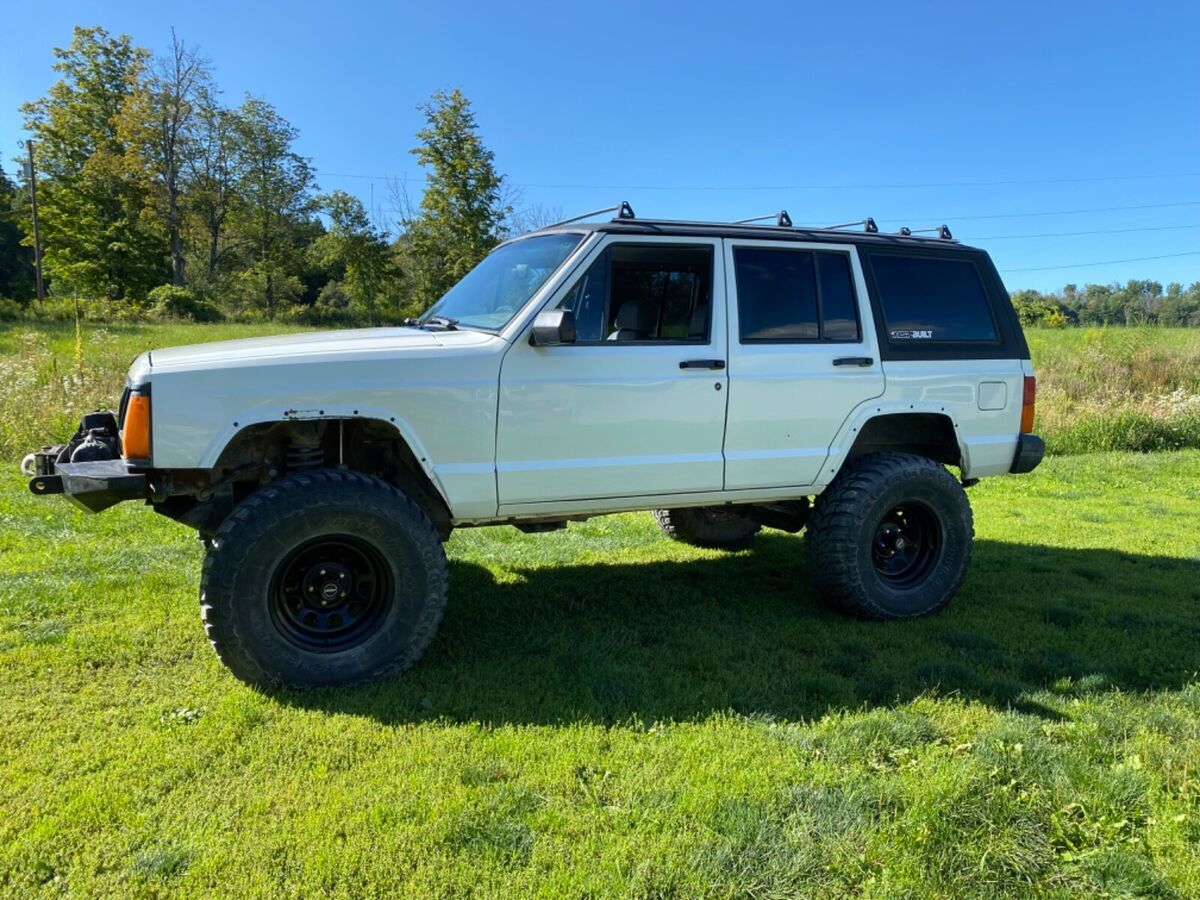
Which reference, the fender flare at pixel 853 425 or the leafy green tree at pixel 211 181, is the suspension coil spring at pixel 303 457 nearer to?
the fender flare at pixel 853 425

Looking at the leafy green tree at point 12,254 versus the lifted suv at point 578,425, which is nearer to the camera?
the lifted suv at point 578,425

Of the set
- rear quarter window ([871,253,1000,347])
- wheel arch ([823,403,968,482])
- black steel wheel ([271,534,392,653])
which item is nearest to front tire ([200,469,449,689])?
black steel wheel ([271,534,392,653])

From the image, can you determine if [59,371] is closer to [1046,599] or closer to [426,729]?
[426,729]

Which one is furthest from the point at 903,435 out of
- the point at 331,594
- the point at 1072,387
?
the point at 1072,387

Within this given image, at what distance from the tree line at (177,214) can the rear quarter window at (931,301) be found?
31290mm

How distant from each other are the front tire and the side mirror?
102 centimetres

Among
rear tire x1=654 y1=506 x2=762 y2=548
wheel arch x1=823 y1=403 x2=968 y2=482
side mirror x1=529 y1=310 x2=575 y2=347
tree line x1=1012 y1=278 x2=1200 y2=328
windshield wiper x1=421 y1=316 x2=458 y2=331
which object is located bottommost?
rear tire x1=654 y1=506 x2=762 y2=548

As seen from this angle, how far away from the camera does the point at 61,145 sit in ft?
138

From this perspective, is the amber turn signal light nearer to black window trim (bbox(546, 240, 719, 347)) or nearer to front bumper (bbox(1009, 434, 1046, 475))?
black window trim (bbox(546, 240, 719, 347))

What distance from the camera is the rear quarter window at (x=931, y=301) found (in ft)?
15.4

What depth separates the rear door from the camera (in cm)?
425

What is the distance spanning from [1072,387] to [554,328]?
13.8 metres

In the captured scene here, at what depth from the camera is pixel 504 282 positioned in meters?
4.30

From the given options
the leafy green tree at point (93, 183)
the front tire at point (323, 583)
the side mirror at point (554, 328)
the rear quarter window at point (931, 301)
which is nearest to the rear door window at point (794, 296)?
the rear quarter window at point (931, 301)
